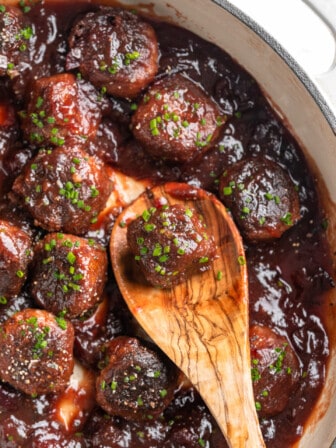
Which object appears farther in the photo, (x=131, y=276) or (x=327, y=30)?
(x=327, y=30)

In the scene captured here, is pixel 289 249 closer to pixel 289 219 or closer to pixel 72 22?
pixel 289 219

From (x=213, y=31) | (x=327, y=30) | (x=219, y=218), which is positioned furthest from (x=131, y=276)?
(x=327, y=30)

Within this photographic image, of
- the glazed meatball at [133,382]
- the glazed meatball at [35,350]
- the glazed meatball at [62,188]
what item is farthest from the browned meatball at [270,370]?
the glazed meatball at [62,188]

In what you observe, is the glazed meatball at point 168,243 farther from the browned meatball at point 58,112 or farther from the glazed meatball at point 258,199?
the browned meatball at point 58,112

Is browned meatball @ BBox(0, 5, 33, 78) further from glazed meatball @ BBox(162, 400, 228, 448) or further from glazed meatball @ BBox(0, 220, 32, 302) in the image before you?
glazed meatball @ BBox(162, 400, 228, 448)

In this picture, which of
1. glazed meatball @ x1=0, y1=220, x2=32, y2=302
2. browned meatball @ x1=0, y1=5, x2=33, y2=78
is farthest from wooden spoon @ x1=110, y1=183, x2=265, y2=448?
browned meatball @ x1=0, y1=5, x2=33, y2=78

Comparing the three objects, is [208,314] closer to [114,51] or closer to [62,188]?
[62,188]
